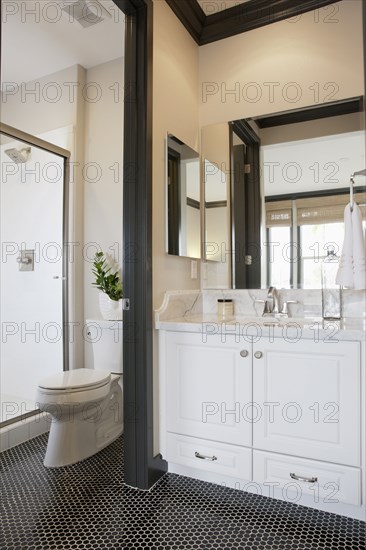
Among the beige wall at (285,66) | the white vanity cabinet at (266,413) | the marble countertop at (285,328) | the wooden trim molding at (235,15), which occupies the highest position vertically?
the wooden trim molding at (235,15)

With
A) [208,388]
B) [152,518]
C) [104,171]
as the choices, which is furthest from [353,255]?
[104,171]

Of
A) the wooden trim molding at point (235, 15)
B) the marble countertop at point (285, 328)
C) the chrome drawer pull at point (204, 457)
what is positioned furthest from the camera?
the wooden trim molding at point (235, 15)

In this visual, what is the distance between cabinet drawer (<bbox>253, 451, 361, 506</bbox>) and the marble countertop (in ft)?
1.79

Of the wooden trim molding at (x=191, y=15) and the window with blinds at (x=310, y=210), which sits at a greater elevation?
the wooden trim molding at (x=191, y=15)

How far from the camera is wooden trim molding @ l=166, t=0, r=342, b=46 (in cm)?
212

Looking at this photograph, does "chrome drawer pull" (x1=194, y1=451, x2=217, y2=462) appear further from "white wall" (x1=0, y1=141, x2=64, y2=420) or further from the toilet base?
"white wall" (x1=0, y1=141, x2=64, y2=420)

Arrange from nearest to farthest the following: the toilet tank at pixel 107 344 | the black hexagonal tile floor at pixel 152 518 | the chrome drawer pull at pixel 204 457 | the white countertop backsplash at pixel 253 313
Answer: the black hexagonal tile floor at pixel 152 518 → the white countertop backsplash at pixel 253 313 → the chrome drawer pull at pixel 204 457 → the toilet tank at pixel 107 344

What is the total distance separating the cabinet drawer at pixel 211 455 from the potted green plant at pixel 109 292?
0.95 m

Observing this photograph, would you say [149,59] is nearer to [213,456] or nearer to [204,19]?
[204,19]

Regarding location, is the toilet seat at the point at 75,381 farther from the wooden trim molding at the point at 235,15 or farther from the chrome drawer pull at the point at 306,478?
the wooden trim molding at the point at 235,15

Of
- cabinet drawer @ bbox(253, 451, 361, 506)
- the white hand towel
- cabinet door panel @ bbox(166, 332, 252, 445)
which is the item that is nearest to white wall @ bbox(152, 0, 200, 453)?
cabinet door panel @ bbox(166, 332, 252, 445)

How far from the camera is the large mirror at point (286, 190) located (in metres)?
2.04

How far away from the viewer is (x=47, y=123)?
9.89ft

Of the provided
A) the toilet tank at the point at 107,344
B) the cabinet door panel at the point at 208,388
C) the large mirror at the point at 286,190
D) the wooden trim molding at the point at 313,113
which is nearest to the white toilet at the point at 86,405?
the toilet tank at the point at 107,344
